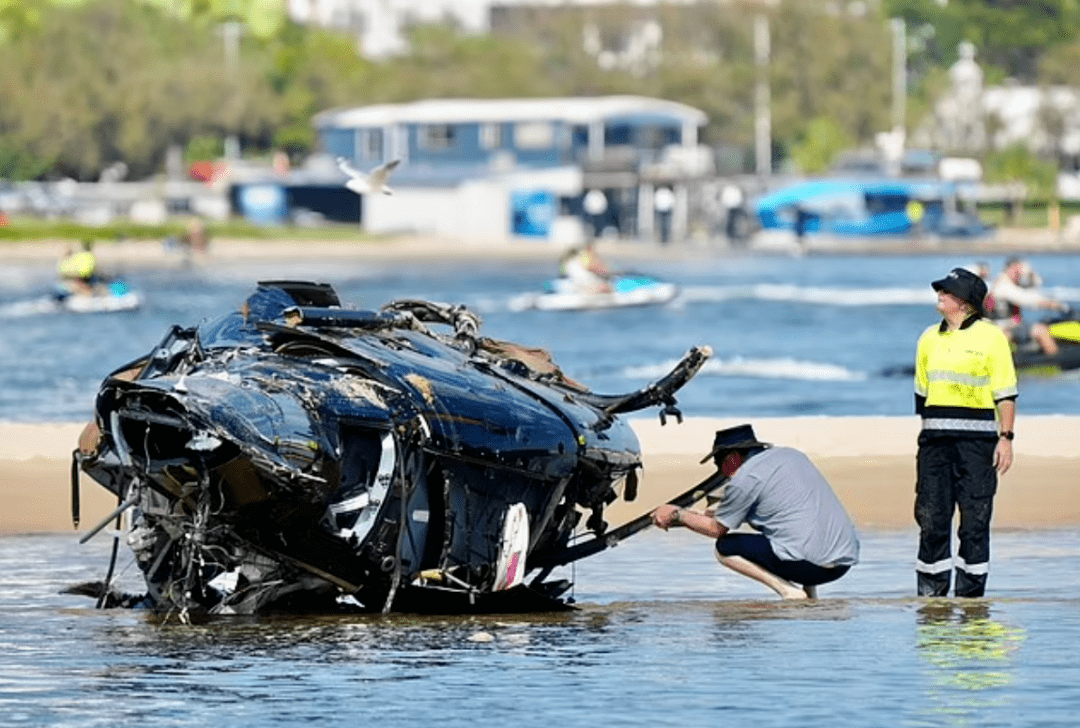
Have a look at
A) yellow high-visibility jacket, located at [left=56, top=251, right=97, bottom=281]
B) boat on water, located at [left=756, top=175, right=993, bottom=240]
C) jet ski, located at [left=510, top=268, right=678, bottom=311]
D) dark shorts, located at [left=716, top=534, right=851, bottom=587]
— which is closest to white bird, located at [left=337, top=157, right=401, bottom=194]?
dark shorts, located at [left=716, top=534, right=851, bottom=587]

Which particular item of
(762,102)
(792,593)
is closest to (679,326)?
(792,593)

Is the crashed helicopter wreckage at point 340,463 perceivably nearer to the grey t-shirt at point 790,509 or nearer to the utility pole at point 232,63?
the grey t-shirt at point 790,509

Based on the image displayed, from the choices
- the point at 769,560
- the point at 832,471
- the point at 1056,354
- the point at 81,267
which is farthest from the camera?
the point at 81,267

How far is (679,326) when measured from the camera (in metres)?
60.8

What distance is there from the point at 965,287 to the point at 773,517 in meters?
1.62

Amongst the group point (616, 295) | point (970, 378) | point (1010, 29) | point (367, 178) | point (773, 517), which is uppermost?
point (1010, 29)

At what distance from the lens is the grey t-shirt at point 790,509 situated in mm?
14391

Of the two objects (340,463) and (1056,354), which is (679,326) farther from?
(340,463)

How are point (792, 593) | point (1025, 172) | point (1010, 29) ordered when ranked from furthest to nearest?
point (1010, 29), point (1025, 172), point (792, 593)

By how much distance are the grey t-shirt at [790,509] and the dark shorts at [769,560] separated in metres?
0.06

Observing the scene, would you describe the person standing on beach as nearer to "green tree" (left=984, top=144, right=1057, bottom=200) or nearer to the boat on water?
the boat on water

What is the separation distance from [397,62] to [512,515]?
461 feet

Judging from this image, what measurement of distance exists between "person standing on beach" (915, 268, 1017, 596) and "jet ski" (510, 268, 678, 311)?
44.4 m

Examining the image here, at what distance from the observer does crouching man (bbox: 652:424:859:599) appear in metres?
14.4
